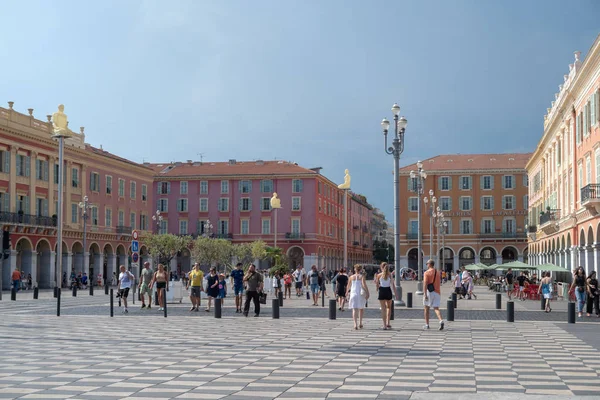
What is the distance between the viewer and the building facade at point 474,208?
9506 centimetres

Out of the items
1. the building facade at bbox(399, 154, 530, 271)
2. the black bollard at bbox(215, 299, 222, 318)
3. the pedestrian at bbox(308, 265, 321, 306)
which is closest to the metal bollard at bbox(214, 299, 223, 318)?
the black bollard at bbox(215, 299, 222, 318)

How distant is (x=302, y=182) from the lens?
91188 mm

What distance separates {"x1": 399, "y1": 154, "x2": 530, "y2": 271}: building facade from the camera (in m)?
95.1

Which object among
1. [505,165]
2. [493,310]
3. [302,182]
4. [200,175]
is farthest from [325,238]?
[493,310]

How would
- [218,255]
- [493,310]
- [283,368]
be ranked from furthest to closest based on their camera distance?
[218,255]
[493,310]
[283,368]

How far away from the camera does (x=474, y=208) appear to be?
95938 millimetres

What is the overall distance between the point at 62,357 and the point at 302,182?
77.5 meters

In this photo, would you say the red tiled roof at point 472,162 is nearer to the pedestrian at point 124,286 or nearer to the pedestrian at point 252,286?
the pedestrian at point 124,286

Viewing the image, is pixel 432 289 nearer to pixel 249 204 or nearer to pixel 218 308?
pixel 218 308

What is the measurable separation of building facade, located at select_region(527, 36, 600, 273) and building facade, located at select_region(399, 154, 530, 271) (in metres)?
31.7

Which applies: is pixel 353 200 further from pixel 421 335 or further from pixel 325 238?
pixel 421 335

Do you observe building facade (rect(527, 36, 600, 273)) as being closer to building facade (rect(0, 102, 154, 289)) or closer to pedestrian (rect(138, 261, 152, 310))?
pedestrian (rect(138, 261, 152, 310))

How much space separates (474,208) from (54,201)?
5398 centimetres

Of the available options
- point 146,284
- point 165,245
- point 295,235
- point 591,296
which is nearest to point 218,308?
point 146,284
